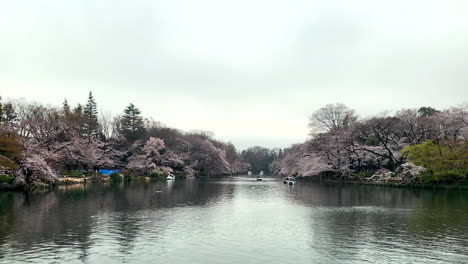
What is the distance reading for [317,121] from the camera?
3150 inches

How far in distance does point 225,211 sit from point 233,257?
1392 centimetres

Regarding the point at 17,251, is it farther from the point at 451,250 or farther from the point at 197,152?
the point at 197,152

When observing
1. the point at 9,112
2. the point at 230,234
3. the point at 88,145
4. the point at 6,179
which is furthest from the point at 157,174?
the point at 230,234

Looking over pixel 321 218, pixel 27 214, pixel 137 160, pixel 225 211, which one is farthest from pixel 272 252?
pixel 137 160

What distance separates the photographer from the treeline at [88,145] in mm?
44188

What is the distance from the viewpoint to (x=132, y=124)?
317 feet

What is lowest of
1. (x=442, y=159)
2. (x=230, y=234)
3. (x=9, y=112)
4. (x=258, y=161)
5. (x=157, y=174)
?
(x=230, y=234)

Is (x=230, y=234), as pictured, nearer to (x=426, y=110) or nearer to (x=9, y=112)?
(x=9, y=112)

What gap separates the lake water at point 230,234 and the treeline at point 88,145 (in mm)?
13959

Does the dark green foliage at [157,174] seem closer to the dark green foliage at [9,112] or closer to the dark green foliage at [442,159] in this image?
the dark green foliage at [9,112]

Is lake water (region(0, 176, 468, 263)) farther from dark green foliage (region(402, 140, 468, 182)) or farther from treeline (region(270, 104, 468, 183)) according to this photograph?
treeline (region(270, 104, 468, 183))

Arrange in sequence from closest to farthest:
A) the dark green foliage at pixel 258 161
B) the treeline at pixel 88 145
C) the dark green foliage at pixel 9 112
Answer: the treeline at pixel 88 145 → the dark green foliage at pixel 9 112 → the dark green foliage at pixel 258 161

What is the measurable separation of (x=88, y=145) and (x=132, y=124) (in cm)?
2192

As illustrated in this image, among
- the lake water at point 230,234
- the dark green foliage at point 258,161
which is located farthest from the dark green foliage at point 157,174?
the dark green foliage at point 258,161
